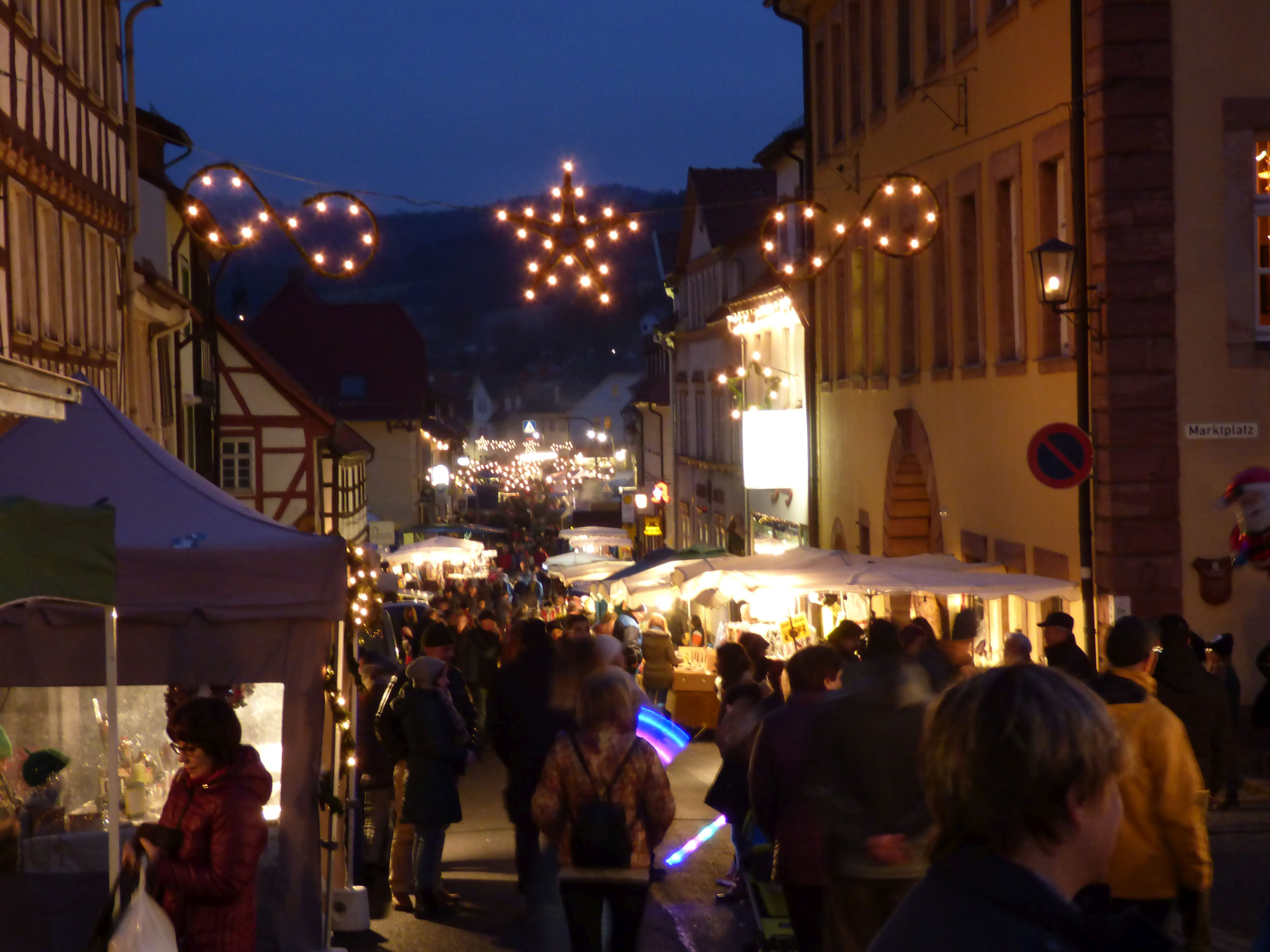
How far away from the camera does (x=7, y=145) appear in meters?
13.6

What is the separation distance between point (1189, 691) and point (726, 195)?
32.5 meters

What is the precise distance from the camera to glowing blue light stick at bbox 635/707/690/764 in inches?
396

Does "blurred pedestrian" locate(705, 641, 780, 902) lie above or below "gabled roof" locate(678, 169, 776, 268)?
below

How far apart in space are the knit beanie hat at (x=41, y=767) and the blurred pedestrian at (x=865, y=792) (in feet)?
12.7

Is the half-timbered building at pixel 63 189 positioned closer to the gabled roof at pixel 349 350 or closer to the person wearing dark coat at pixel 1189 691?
the person wearing dark coat at pixel 1189 691

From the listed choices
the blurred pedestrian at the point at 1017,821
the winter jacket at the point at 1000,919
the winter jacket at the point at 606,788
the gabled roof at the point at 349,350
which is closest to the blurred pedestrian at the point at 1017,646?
the winter jacket at the point at 606,788

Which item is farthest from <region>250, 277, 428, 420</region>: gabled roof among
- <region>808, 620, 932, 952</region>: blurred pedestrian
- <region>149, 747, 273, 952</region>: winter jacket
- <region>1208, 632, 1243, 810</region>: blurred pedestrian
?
<region>149, 747, 273, 952</region>: winter jacket

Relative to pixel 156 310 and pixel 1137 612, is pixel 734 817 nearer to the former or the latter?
pixel 1137 612

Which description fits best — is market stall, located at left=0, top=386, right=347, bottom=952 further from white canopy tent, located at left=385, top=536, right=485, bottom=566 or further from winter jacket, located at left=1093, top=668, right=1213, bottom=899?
white canopy tent, located at left=385, top=536, right=485, bottom=566

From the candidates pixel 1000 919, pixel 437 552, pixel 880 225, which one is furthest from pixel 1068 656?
pixel 437 552

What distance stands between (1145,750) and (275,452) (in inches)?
1244

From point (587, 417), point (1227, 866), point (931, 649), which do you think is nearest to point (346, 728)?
point (931, 649)

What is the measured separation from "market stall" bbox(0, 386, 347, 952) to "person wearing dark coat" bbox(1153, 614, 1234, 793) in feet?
19.6

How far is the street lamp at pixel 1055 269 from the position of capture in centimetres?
1366
